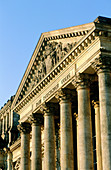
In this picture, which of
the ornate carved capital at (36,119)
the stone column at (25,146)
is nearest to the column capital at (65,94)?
the ornate carved capital at (36,119)

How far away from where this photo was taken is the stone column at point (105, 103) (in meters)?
30.3

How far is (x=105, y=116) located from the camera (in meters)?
31.1

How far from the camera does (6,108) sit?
72.2 m

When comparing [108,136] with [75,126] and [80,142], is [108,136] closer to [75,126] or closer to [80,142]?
[80,142]

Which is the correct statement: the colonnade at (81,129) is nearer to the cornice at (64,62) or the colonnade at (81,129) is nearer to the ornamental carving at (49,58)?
the cornice at (64,62)

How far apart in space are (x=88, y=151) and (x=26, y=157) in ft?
53.8

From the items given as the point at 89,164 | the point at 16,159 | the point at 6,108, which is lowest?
the point at 89,164

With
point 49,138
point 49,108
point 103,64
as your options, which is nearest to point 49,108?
point 49,108

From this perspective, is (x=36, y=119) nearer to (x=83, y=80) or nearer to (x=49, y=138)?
(x=49, y=138)

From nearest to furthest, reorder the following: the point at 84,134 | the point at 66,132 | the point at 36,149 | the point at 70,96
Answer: the point at 84,134, the point at 66,132, the point at 70,96, the point at 36,149

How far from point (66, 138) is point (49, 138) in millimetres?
4653

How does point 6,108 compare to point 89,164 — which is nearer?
point 89,164

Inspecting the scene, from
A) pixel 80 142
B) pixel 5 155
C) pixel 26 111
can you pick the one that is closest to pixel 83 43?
pixel 80 142

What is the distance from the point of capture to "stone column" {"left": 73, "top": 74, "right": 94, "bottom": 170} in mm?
33525
